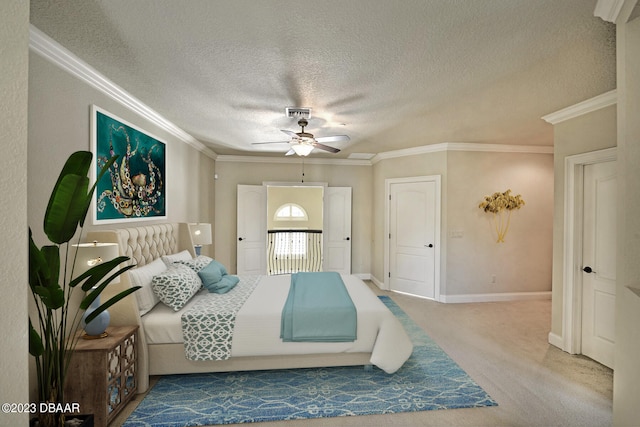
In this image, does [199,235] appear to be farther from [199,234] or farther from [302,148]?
[302,148]

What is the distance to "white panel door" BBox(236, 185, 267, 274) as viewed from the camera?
229 inches

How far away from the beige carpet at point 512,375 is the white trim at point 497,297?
15.6 inches

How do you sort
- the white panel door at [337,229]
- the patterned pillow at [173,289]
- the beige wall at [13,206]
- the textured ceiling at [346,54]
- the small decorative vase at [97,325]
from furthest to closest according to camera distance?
1. the white panel door at [337,229]
2. the patterned pillow at [173,289]
3. the small decorative vase at [97,325]
4. the textured ceiling at [346,54]
5. the beige wall at [13,206]

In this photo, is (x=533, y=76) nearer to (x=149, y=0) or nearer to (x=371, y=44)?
(x=371, y=44)

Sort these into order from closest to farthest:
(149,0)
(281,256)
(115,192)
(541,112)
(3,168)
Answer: (3,168) < (149,0) < (115,192) < (541,112) < (281,256)

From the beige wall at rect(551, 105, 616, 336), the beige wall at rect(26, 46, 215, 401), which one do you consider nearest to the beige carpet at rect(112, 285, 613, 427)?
the beige wall at rect(551, 105, 616, 336)

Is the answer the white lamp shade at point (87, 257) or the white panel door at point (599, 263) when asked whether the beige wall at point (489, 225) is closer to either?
the white panel door at point (599, 263)

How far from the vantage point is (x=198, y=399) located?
228 centimetres

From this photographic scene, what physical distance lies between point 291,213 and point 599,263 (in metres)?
8.29

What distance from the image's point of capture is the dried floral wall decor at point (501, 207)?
469 centimetres

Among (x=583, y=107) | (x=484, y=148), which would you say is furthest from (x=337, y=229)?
(x=583, y=107)

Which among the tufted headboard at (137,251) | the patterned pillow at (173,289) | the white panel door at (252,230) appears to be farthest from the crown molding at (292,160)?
the patterned pillow at (173,289)

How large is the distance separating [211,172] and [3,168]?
4.85 metres

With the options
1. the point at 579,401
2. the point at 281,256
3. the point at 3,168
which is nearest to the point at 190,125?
the point at 3,168
